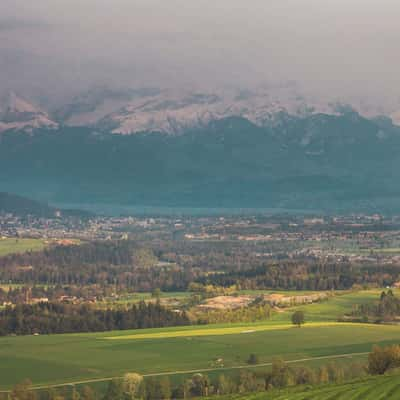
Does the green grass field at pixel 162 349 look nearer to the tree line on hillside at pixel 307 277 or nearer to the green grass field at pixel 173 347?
the green grass field at pixel 173 347

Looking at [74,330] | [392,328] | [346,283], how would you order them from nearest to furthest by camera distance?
[392,328], [74,330], [346,283]

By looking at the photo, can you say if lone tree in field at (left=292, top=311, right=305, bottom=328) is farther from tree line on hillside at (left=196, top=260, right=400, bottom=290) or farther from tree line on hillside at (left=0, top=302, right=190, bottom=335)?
tree line on hillside at (left=196, top=260, right=400, bottom=290)

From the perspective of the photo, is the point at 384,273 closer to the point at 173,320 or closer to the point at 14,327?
the point at 173,320

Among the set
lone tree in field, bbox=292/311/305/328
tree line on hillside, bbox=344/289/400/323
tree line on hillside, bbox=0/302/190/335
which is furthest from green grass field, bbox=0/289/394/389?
tree line on hillside, bbox=0/302/190/335

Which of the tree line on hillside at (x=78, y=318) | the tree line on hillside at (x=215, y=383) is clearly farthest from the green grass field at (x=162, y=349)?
the tree line on hillside at (x=215, y=383)

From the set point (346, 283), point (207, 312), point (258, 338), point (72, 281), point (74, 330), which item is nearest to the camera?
point (258, 338)

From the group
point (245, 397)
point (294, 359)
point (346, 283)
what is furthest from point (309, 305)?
point (245, 397)
